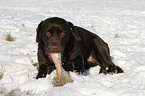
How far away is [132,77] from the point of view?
3.09 metres

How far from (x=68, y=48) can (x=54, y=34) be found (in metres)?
0.46

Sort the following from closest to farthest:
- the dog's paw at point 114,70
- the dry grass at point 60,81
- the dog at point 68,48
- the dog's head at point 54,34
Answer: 1. the dry grass at point 60,81
2. the dog's head at point 54,34
3. the dog at point 68,48
4. the dog's paw at point 114,70

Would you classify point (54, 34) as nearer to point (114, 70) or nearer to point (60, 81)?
point (60, 81)

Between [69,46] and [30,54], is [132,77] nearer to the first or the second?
[69,46]

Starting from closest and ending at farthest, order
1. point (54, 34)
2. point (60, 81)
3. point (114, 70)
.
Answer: point (60, 81)
point (54, 34)
point (114, 70)


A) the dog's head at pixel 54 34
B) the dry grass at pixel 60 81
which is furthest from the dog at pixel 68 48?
the dry grass at pixel 60 81

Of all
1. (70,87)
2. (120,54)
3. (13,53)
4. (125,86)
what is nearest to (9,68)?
(13,53)

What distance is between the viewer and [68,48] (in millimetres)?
3387

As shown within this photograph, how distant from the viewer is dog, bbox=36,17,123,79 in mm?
3047

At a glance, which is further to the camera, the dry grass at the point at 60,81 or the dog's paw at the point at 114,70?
the dog's paw at the point at 114,70

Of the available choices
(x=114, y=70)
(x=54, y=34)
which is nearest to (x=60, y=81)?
(x=54, y=34)

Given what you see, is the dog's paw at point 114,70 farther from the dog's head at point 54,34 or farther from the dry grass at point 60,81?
the dry grass at point 60,81

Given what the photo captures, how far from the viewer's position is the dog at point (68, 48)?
10.00ft

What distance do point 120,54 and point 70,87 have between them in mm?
2594
